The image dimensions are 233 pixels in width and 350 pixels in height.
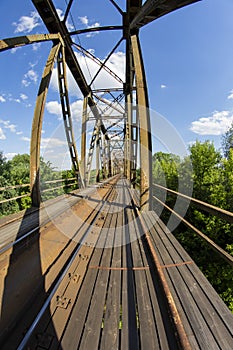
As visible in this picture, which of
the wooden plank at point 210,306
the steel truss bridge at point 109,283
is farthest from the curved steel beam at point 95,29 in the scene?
the wooden plank at point 210,306

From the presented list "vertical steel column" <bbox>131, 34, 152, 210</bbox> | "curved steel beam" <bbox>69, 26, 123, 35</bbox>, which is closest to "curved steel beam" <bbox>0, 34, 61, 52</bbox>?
"curved steel beam" <bbox>69, 26, 123, 35</bbox>

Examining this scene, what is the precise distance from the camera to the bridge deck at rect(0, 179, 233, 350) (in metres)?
1.12

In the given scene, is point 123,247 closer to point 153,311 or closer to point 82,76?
point 153,311

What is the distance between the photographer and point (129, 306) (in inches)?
55.5

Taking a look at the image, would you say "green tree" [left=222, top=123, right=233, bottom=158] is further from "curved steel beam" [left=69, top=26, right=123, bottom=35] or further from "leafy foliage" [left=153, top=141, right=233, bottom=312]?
"curved steel beam" [left=69, top=26, right=123, bottom=35]

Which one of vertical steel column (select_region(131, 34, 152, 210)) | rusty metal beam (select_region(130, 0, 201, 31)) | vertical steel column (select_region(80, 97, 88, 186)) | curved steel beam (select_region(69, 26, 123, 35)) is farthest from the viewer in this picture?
vertical steel column (select_region(80, 97, 88, 186))

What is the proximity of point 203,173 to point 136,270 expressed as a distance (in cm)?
1923

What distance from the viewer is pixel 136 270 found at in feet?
6.20

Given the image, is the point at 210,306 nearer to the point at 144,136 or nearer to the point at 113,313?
the point at 113,313

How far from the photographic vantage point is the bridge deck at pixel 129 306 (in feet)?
3.68

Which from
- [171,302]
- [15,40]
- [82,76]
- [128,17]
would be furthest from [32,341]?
[82,76]

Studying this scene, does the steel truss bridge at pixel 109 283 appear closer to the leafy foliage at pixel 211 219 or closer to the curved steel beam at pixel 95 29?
the curved steel beam at pixel 95 29

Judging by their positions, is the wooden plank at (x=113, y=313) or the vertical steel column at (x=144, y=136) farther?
the vertical steel column at (x=144, y=136)

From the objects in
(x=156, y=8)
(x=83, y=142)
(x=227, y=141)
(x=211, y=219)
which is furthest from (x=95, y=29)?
(x=227, y=141)
